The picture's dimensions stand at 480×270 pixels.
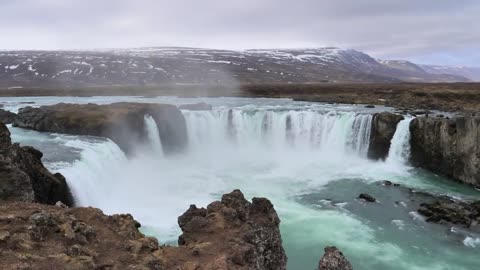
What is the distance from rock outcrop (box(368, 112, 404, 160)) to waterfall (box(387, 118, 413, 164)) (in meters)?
0.45

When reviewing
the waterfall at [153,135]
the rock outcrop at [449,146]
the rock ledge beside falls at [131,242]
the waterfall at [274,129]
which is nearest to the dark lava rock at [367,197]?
the rock outcrop at [449,146]

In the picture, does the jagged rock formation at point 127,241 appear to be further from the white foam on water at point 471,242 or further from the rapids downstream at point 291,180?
the white foam on water at point 471,242

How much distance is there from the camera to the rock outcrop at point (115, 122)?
38.7 metres

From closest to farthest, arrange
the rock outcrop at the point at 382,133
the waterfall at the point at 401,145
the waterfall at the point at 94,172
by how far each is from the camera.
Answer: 1. the waterfall at the point at 94,172
2. the waterfall at the point at 401,145
3. the rock outcrop at the point at 382,133

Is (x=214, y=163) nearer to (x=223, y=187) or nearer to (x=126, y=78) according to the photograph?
(x=223, y=187)

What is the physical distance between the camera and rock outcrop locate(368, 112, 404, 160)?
39.5 meters

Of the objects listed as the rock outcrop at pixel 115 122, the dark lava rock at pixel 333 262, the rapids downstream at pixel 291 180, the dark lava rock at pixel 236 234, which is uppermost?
the dark lava rock at pixel 236 234

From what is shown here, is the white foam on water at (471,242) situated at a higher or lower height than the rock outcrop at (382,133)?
lower

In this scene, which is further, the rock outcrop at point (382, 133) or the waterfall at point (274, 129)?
the waterfall at point (274, 129)

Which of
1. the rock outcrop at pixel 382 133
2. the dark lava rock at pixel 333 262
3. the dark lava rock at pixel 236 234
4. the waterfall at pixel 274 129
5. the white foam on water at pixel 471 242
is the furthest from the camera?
the waterfall at pixel 274 129

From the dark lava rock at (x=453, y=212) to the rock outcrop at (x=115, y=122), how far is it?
24245mm

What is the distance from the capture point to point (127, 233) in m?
11.8

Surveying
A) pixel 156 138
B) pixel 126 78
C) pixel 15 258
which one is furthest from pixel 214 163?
pixel 126 78

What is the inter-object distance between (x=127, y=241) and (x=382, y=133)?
33.0 metres
